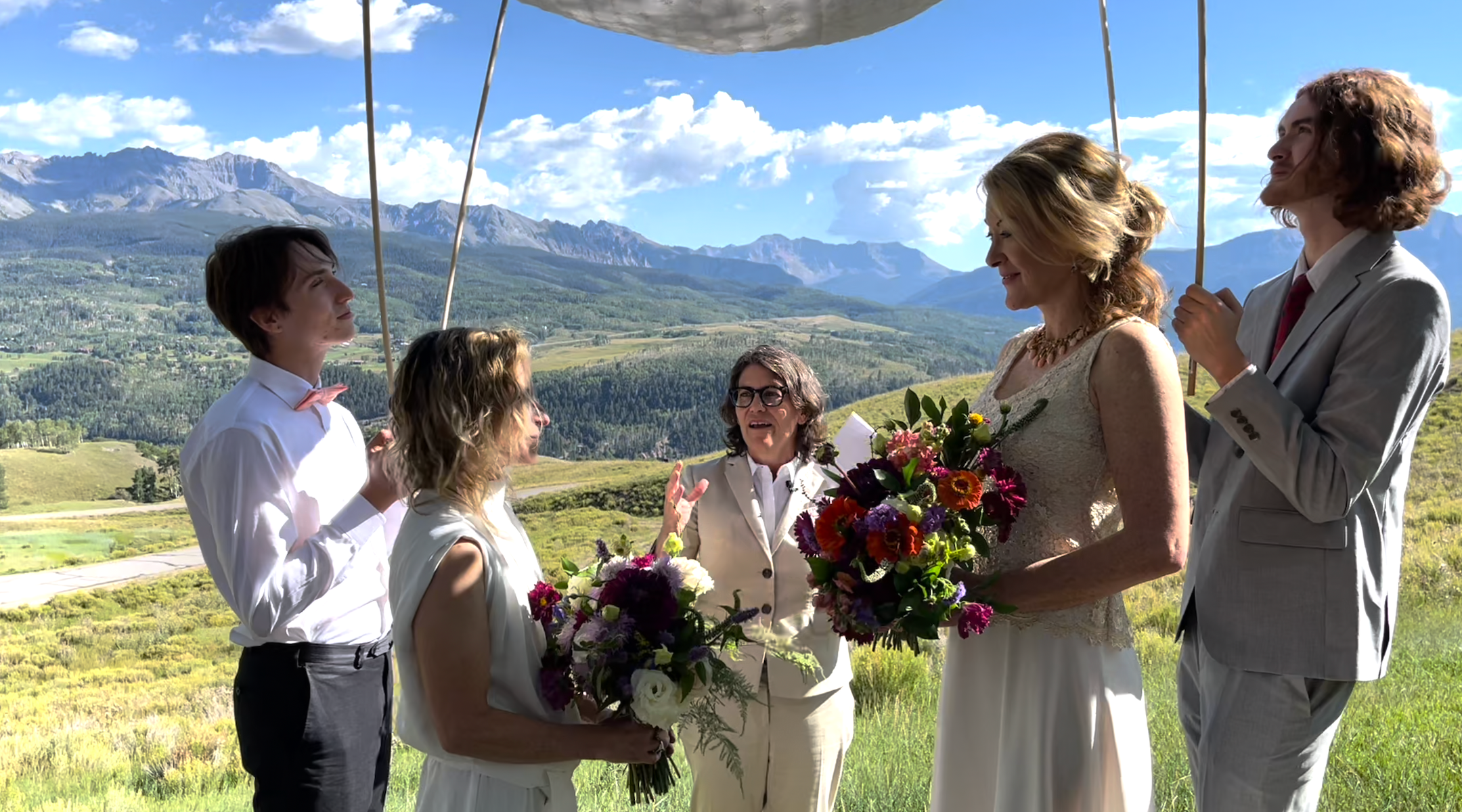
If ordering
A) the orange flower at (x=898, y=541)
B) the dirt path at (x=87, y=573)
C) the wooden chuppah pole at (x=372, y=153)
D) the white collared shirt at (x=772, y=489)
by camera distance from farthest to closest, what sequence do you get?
the dirt path at (x=87, y=573) → the white collared shirt at (x=772, y=489) → the wooden chuppah pole at (x=372, y=153) → the orange flower at (x=898, y=541)

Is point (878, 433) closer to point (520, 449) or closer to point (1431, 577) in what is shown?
point (520, 449)

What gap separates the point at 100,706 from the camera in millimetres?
15602

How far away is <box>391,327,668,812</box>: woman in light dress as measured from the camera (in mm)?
1605

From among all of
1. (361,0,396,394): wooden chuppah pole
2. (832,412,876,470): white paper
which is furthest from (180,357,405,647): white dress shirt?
(832,412,876,470): white paper

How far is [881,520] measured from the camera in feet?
5.29

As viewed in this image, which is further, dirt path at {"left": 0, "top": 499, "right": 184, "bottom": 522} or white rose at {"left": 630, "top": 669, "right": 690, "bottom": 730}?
dirt path at {"left": 0, "top": 499, "right": 184, "bottom": 522}

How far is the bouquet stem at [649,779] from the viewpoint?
6.07ft

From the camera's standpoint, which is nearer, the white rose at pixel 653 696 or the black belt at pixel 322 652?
the white rose at pixel 653 696

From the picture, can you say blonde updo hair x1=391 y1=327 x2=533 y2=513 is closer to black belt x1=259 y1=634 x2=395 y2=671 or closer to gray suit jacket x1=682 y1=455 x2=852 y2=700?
black belt x1=259 y1=634 x2=395 y2=671

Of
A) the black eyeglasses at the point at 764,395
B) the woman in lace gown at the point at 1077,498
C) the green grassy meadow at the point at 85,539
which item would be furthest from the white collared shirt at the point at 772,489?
the green grassy meadow at the point at 85,539

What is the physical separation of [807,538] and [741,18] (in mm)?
1573

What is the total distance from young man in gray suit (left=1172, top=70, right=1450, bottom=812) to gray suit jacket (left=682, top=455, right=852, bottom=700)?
1.16 meters

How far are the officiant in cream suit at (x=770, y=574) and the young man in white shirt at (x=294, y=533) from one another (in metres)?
0.85

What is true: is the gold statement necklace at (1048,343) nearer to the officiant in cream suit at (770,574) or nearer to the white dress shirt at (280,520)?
the officiant in cream suit at (770,574)
